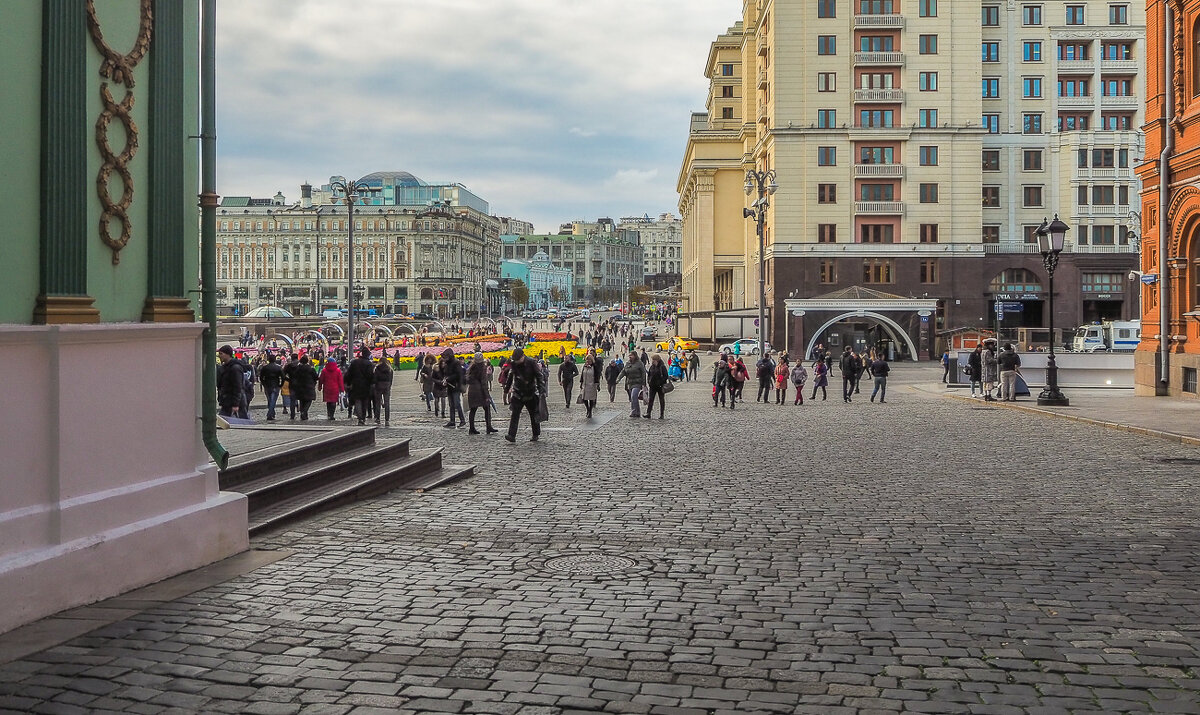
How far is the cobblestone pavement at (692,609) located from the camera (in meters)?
5.35

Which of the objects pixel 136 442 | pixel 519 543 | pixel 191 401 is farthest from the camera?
pixel 519 543

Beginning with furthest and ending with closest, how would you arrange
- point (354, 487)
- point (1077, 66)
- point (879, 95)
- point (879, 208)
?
point (1077, 66)
point (879, 208)
point (879, 95)
point (354, 487)

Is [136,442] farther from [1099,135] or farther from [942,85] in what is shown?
[1099,135]

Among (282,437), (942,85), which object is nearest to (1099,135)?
(942,85)

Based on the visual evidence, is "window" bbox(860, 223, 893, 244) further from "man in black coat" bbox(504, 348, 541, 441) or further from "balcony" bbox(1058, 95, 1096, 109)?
"man in black coat" bbox(504, 348, 541, 441)

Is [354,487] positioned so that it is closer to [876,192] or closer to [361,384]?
[361,384]

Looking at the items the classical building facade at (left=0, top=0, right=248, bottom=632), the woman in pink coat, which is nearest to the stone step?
the classical building facade at (left=0, top=0, right=248, bottom=632)

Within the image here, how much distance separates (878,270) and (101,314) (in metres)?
61.4

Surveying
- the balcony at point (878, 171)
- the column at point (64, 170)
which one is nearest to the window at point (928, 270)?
the balcony at point (878, 171)

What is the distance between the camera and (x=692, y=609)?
275 inches

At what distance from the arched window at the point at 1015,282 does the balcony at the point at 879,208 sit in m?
8.34

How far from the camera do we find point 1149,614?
6797mm

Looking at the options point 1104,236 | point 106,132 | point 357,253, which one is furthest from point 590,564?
point 357,253

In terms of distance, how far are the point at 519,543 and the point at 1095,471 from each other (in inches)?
354
